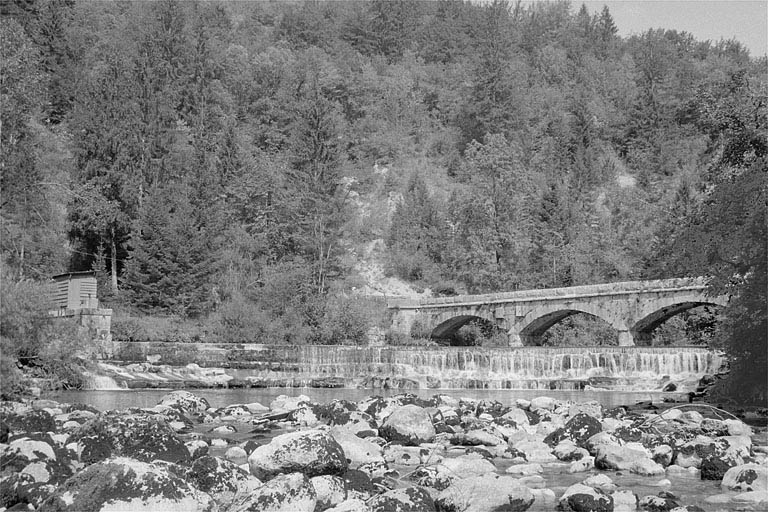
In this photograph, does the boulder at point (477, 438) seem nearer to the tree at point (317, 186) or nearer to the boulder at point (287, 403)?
the boulder at point (287, 403)

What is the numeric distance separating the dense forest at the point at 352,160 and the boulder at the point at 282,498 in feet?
37.8

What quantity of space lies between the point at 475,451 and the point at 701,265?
766 cm

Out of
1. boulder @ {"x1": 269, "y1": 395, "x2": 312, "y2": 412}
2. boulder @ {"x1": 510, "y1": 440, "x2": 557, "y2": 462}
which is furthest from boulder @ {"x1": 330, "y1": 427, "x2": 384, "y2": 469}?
boulder @ {"x1": 269, "y1": 395, "x2": 312, "y2": 412}

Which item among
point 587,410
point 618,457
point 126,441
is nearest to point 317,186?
point 587,410

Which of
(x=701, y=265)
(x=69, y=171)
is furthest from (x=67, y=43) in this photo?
(x=701, y=265)

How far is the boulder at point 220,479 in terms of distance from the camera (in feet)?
36.8

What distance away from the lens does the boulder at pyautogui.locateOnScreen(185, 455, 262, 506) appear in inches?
441

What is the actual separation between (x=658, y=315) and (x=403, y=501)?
37.4m

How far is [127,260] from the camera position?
47.9 m

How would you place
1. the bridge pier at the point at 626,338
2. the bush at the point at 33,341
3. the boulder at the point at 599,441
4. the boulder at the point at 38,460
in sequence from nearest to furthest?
1. the boulder at the point at 38,460
2. the boulder at the point at 599,441
3. the bush at the point at 33,341
4. the bridge pier at the point at 626,338

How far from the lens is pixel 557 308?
47.9 meters

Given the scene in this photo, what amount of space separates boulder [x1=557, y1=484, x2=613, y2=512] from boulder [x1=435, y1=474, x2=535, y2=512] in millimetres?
440

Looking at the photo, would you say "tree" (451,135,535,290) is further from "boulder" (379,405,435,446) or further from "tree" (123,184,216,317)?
"boulder" (379,405,435,446)

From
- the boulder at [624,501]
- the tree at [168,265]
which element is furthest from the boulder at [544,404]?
the tree at [168,265]
